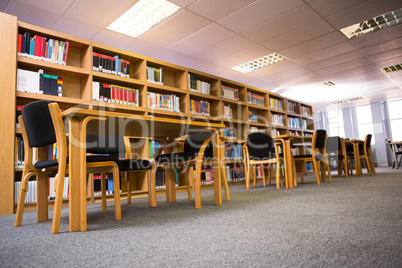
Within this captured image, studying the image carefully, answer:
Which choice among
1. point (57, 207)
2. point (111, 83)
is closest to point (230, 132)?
point (111, 83)

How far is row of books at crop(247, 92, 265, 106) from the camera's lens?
5.89m

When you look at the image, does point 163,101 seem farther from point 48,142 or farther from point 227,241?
point 227,241

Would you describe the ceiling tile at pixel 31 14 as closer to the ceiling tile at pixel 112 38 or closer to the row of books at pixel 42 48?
the row of books at pixel 42 48

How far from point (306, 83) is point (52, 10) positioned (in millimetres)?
5925

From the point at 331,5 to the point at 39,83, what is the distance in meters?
3.86

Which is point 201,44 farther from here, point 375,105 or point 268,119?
point 375,105

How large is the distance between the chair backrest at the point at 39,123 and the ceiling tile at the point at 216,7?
2434 millimetres

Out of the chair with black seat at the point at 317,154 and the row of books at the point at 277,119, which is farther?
the row of books at the point at 277,119

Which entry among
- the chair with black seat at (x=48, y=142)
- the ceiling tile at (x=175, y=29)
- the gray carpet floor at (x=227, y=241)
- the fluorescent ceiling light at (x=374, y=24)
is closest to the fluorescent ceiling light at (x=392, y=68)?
the fluorescent ceiling light at (x=374, y=24)

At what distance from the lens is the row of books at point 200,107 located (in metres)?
4.75

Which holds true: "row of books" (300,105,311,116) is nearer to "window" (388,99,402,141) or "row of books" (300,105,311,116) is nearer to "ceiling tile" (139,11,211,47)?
"window" (388,99,402,141)

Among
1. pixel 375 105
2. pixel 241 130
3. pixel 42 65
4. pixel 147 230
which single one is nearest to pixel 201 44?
pixel 241 130

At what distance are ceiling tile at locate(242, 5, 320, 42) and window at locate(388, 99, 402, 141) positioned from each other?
26.8 feet

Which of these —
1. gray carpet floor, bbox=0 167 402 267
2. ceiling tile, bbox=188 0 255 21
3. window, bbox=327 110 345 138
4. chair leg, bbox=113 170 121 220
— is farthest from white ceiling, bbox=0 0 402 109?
window, bbox=327 110 345 138
